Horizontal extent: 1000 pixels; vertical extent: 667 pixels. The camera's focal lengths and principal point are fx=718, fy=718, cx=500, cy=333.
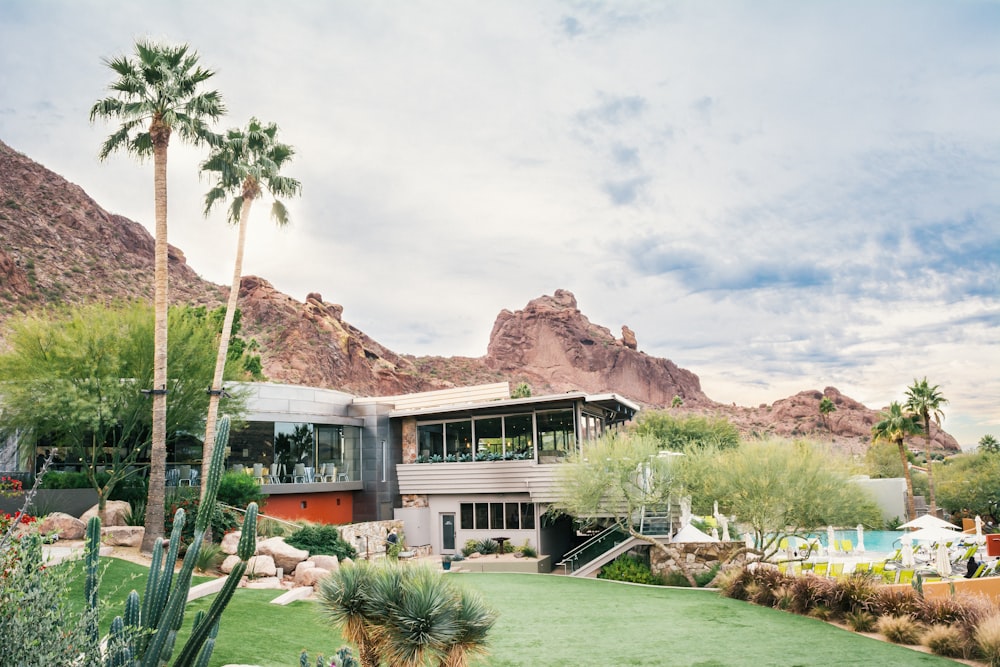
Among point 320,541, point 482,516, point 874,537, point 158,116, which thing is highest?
point 158,116

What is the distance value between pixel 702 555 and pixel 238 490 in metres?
13.9

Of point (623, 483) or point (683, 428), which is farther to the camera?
point (683, 428)

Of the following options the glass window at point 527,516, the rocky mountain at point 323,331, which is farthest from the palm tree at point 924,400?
the glass window at point 527,516

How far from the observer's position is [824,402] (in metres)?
84.2

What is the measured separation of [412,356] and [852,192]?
7466cm

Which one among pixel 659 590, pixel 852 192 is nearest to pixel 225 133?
pixel 659 590

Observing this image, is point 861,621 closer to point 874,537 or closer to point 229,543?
point 229,543

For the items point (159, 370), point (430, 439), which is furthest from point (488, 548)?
point (159, 370)

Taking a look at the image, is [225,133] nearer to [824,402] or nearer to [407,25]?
[407,25]

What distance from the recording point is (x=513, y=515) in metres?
26.5

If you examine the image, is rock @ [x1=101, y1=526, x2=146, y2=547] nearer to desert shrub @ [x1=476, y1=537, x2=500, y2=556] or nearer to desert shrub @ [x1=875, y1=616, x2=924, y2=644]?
desert shrub @ [x1=476, y1=537, x2=500, y2=556]

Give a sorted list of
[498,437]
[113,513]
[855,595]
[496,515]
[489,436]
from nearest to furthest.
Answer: [855,595] < [113,513] < [496,515] < [498,437] < [489,436]

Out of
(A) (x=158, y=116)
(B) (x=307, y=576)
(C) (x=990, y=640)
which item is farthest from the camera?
(A) (x=158, y=116)

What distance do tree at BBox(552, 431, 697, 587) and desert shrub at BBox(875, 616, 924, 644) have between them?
27.2ft
